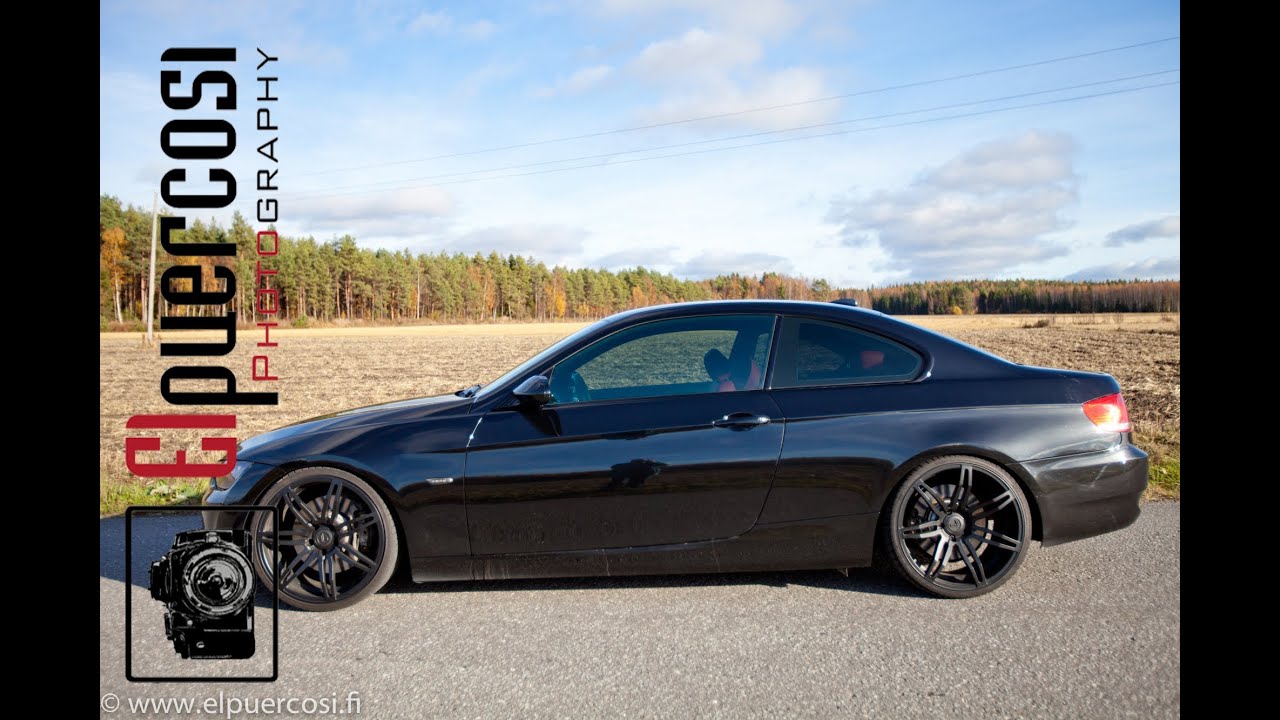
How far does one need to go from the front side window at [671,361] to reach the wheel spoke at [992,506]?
1233 mm

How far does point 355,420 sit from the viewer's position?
406 centimetres

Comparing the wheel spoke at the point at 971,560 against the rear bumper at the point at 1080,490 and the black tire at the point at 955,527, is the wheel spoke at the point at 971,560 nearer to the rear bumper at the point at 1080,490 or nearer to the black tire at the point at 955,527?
the black tire at the point at 955,527

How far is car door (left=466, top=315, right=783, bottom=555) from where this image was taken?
3.70 m

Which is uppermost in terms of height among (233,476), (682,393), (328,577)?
(682,393)

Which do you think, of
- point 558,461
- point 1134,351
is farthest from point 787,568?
point 1134,351

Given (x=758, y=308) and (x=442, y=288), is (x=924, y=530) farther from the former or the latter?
(x=442, y=288)

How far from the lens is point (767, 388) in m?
3.92

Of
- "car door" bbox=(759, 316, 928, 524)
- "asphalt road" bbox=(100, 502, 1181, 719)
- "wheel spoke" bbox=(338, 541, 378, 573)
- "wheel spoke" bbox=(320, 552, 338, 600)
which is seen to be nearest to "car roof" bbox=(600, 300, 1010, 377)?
"car door" bbox=(759, 316, 928, 524)

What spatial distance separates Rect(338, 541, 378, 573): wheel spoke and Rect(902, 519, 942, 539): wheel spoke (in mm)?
2608

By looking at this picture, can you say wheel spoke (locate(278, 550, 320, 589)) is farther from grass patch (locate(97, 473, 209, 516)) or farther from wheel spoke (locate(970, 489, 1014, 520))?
wheel spoke (locate(970, 489, 1014, 520))

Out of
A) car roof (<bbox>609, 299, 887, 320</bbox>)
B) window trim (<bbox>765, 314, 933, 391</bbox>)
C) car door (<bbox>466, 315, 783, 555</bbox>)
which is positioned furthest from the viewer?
car roof (<bbox>609, 299, 887, 320</bbox>)

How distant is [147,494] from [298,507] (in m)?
3.35

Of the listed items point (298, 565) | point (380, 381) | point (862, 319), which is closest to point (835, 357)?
point (862, 319)
